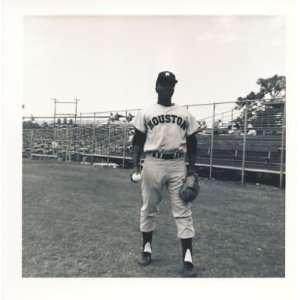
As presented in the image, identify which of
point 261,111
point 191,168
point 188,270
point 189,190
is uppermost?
point 261,111

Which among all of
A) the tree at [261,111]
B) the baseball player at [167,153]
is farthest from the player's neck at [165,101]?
the tree at [261,111]

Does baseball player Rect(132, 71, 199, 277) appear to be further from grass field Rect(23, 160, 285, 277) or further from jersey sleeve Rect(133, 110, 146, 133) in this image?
grass field Rect(23, 160, 285, 277)

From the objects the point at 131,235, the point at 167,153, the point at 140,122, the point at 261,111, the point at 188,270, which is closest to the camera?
the point at 188,270

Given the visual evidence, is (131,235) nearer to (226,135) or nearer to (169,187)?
(169,187)

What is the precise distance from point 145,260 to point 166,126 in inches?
50.9

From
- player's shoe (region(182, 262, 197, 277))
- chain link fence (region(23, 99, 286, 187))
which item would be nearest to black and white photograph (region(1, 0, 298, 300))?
player's shoe (region(182, 262, 197, 277))

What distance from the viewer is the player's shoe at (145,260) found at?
3580mm

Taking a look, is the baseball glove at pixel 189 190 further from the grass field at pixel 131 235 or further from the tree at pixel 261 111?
the tree at pixel 261 111

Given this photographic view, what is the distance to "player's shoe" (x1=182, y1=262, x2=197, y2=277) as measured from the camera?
11.2 ft

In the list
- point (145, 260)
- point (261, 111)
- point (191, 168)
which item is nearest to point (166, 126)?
point (191, 168)

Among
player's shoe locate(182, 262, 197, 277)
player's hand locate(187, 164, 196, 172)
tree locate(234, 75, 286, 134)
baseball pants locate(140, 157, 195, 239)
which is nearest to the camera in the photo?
player's shoe locate(182, 262, 197, 277)

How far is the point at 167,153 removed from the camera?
3.55m
